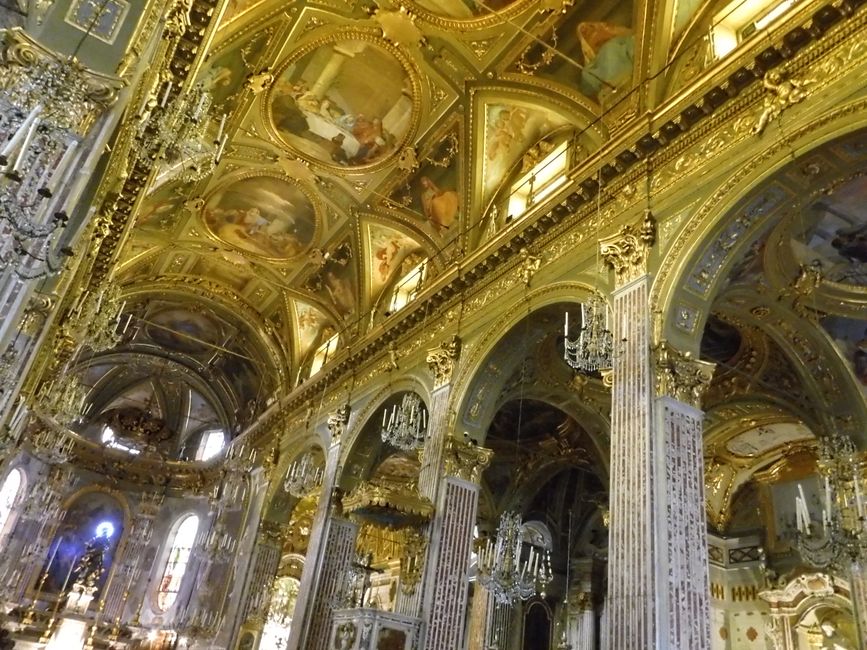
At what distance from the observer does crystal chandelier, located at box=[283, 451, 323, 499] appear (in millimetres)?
15938

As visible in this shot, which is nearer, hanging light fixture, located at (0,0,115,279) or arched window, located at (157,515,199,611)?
hanging light fixture, located at (0,0,115,279)

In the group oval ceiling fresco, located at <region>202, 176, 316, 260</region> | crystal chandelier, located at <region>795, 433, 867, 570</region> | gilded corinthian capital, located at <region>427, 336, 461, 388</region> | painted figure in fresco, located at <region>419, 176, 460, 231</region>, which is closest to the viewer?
crystal chandelier, located at <region>795, 433, 867, 570</region>

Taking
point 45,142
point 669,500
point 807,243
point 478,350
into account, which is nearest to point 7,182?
point 45,142

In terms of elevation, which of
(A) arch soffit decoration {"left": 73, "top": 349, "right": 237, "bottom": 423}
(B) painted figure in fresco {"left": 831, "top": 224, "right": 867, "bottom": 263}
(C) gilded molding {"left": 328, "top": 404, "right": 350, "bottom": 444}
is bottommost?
(C) gilded molding {"left": 328, "top": 404, "right": 350, "bottom": 444}

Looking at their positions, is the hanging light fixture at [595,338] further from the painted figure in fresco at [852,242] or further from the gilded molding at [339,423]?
the gilded molding at [339,423]

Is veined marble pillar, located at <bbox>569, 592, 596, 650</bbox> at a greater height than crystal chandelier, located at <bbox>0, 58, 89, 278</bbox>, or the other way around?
crystal chandelier, located at <bbox>0, 58, 89, 278</bbox>

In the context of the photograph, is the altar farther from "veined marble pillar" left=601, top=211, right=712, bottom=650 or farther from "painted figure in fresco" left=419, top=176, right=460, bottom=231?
"painted figure in fresco" left=419, top=176, right=460, bottom=231

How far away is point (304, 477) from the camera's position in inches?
638

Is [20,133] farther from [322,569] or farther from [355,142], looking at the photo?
[322,569]

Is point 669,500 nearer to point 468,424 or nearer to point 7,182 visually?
point 468,424

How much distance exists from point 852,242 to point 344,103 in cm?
984

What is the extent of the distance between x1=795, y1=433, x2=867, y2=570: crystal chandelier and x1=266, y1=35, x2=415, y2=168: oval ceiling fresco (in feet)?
33.0

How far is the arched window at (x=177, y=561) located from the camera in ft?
84.8

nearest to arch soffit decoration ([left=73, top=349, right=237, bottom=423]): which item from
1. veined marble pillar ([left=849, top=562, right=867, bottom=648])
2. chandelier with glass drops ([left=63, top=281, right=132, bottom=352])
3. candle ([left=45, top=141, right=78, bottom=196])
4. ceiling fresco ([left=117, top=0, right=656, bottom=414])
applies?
ceiling fresco ([left=117, top=0, right=656, bottom=414])
